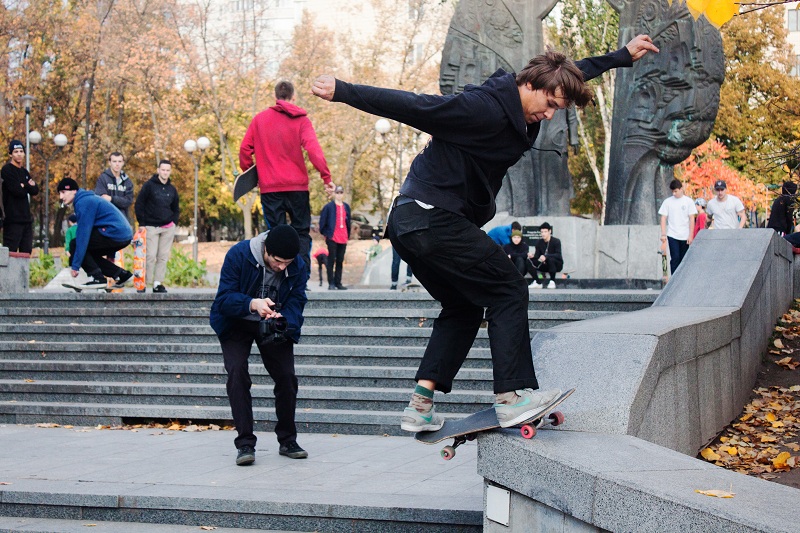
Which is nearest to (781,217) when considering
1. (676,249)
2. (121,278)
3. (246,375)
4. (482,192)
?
(676,249)

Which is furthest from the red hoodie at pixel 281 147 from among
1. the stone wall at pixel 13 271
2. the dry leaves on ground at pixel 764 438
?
the dry leaves on ground at pixel 764 438

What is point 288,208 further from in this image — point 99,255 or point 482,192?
point 482,192

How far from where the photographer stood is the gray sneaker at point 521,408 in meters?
4.57

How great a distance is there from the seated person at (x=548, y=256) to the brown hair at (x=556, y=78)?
12113 millimetres

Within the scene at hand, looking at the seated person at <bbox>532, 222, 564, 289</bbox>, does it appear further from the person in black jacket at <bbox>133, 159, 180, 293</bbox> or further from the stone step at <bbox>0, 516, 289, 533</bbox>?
the stone step at <bbox>0, 516, 289, 533</bbox>

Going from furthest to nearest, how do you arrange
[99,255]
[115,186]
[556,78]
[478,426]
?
[115,186]
[99,255]
[478,426]
[556,78]

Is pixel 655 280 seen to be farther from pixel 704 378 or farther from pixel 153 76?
pixel 153 76

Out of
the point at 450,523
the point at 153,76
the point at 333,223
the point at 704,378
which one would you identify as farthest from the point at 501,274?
the point at 153,76

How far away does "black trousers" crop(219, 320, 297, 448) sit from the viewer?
695 cm

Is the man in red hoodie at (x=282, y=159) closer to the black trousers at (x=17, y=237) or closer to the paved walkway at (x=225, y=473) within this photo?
the paved walkway at (x=225, y=473)

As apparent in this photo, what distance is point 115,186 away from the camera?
14250mm

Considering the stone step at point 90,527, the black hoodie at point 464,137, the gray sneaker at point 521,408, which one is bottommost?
the stone step at point 90,527

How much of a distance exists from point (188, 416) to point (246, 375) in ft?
8.19

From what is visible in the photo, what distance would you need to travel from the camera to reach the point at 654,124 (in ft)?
59.1
